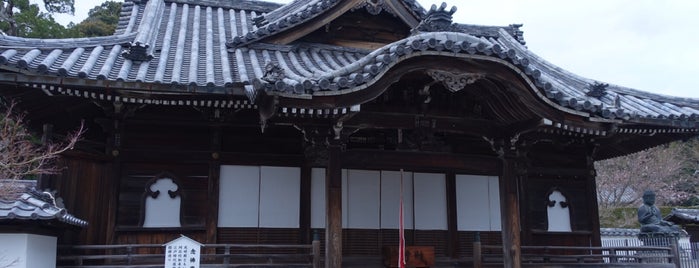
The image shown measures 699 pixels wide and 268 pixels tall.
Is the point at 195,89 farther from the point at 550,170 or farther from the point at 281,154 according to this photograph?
the point at 550,170

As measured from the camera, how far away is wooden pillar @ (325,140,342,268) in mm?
9078

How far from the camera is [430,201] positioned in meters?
11.4

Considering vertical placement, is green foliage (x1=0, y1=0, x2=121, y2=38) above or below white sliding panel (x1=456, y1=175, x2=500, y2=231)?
above

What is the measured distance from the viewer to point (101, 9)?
122ft

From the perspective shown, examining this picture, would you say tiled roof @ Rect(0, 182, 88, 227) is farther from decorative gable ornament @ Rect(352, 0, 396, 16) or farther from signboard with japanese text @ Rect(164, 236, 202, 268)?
decorative gable ornament @ Rect(352, 0, 396, 16)

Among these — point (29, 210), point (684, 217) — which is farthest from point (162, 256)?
point (684, 217)

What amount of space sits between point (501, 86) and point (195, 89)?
463 cm

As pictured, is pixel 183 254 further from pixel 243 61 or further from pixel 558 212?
pixel 558 212

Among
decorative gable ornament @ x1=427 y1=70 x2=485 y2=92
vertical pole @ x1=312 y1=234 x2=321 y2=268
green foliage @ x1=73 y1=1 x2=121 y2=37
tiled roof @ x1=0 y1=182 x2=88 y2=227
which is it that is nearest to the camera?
tiled roof @ x1=0 y1=182 x2=88 y2=227

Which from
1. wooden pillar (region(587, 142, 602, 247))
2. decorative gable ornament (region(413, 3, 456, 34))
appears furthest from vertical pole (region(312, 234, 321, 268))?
wooden pillar (region(587, 142, 602, 247))

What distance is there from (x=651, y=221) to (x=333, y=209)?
456 inches

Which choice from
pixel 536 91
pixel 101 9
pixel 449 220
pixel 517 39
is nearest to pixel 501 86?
pixel 536 91

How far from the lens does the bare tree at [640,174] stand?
116ft

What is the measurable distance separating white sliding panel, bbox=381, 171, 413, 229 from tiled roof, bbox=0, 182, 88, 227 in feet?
17.1
